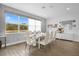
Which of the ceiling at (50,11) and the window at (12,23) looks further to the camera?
the window at (12,23)

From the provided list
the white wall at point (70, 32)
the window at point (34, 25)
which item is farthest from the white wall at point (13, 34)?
the white wall at point (70, 32)

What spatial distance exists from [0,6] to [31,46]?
2.10 metres

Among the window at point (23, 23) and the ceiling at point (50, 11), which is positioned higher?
the ceiling at point (50, 11)

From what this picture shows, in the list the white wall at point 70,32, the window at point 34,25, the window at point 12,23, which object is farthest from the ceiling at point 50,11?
the window at point 12,23

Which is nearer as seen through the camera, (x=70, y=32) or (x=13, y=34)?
(x=13, y=34)

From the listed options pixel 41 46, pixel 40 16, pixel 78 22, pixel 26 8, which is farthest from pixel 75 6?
pixel 41 46

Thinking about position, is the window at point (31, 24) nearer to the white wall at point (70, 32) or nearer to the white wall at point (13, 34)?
the white wall at point (13, 34)

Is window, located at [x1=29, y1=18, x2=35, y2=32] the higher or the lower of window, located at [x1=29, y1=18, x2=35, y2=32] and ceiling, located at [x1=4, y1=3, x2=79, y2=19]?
the lower

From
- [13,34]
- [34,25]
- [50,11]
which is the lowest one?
[13,34]

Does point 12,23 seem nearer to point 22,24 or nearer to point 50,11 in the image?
Result: point 22,24

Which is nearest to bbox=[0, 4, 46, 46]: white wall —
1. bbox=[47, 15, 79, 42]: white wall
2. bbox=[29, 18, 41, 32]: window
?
bbox=[29, 18, 41, 32]: window

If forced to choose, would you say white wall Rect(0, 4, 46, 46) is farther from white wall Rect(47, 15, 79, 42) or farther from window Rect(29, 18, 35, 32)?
white wall Rect(47, 15, 79, 42)

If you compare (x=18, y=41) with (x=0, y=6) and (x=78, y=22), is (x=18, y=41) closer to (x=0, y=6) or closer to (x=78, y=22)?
(x=0, y=6)

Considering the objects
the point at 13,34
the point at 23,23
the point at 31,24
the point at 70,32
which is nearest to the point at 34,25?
the point at 31,24
